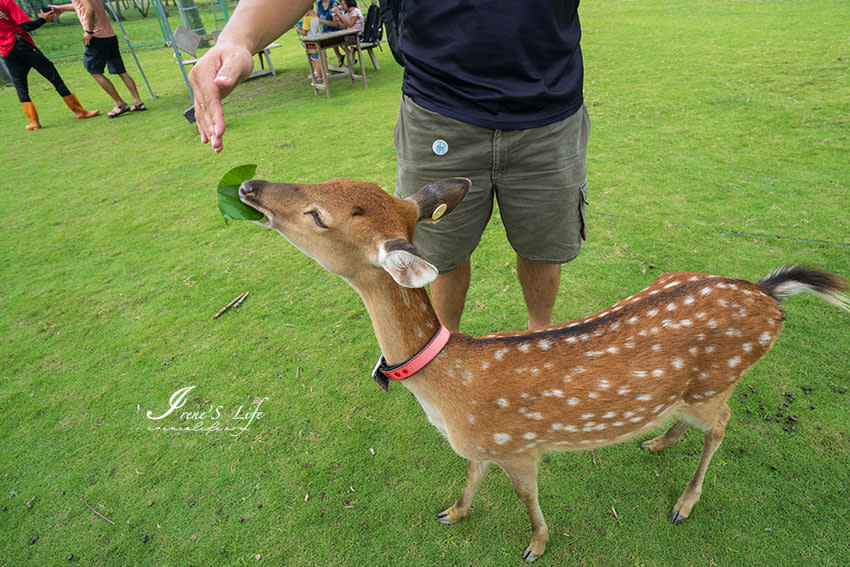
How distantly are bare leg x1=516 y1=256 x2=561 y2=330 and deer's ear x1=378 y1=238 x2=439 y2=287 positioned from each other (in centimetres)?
116

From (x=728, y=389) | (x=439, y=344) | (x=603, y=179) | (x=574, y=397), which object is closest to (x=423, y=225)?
(x=439, y=344)

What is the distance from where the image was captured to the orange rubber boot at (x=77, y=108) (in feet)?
28.2

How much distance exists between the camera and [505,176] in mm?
1979

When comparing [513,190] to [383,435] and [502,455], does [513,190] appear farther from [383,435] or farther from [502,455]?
[383,435]

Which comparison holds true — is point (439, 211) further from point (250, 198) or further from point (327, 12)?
point (327, 12)

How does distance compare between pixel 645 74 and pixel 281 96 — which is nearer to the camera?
pixel 645 74

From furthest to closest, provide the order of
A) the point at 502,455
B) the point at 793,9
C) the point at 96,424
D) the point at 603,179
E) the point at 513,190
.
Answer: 1. the point at 793,9
2. the point at 603,179
3. the point at 96,424
4. the point at 513,190
5. the point at 502,455

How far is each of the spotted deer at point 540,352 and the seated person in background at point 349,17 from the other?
9.24m

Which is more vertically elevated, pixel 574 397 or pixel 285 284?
pixel 574 397

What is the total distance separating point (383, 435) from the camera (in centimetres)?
256

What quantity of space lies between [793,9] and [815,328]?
12617mm

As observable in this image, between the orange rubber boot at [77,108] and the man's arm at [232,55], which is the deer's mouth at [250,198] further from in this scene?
the orange rubber boot at [77,108]

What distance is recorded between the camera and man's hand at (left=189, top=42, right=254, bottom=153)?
1.40 meters

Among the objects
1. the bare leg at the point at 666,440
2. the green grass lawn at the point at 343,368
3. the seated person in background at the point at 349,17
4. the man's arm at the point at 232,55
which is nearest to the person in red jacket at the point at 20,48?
the green grass lawn at the point at 343,368
